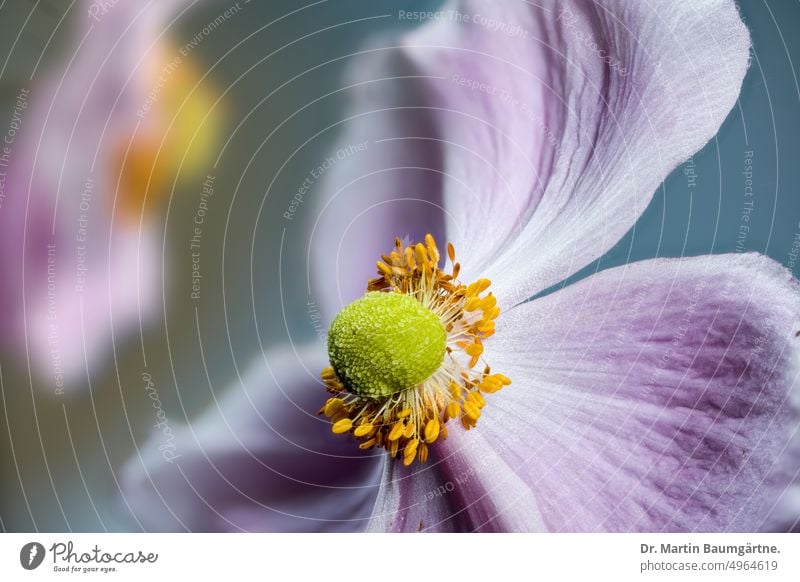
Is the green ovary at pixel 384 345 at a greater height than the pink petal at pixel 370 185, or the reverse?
the pink petal at pixel 370 185

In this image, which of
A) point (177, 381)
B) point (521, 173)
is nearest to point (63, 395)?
point (177, 381)

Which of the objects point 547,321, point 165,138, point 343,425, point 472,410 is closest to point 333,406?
point 343,425

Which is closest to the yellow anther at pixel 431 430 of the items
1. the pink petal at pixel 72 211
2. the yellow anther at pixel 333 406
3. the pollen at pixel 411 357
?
the pollen at pixel 411 357

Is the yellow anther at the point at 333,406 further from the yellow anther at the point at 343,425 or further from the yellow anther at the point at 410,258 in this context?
the yellow anther at the point at 410,258

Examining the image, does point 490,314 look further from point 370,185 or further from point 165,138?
point 165,138

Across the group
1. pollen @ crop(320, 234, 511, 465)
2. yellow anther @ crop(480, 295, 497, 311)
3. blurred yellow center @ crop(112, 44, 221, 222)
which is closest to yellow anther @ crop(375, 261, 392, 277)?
pollen @ crop(320, 234, 511, 465)
